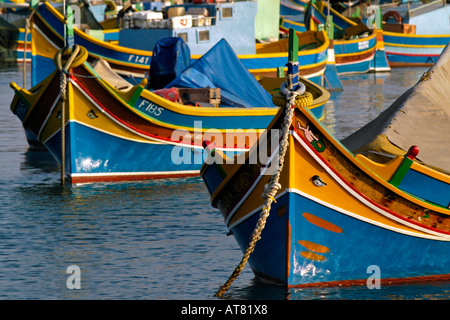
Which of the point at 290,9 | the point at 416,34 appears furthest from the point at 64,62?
the point at 290,9

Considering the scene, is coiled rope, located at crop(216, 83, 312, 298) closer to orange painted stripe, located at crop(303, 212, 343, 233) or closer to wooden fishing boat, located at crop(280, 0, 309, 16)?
orange painted stripe, located at crop(303, 212, 343, 233)

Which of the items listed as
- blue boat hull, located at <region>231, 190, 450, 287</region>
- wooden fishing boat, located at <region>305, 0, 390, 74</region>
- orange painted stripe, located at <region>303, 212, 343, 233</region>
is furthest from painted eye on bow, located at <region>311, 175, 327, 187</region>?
wooden fishing boat, located at <region>305, 0, 390, 74</region>

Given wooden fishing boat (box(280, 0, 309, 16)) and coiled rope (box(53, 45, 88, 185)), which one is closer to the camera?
coiled rope (box(53, 45, 88, 185))

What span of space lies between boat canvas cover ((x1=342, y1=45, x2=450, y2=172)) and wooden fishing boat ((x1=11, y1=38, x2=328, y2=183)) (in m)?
5.00

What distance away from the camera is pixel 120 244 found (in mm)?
12594

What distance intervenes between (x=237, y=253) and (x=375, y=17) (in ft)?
103

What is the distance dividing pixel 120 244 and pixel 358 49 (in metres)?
27.3

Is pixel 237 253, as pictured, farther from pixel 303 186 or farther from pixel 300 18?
pixel 300 18

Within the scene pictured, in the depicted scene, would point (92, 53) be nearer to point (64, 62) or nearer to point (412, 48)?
point (64, 62)

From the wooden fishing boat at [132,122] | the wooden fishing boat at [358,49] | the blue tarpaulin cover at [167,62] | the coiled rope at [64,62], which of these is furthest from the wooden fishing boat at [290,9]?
the coiled rope at [64,62]

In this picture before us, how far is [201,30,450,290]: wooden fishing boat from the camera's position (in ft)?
30.5

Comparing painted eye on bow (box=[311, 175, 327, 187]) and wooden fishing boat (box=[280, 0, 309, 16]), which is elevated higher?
painted eye on bow (box=[311, 175, 327, 187])

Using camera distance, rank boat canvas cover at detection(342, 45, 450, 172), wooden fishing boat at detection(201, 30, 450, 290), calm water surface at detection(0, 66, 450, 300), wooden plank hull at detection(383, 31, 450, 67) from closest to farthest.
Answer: wooden fishing boat at detection(201, 30, 450, 290), calm water surface at detection(0, 66, 450, 300), boat canvas cover at detection(342, 45, 450, 172), wooden plank hull at detection(383, 31, 450, 67)
